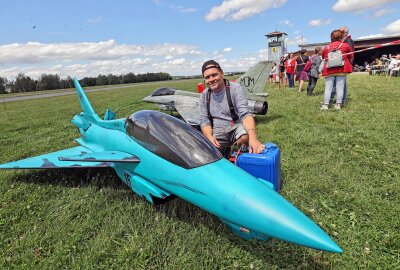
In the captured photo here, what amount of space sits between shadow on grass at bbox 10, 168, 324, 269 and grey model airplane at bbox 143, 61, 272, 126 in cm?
387

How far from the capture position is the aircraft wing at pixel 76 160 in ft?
12.1

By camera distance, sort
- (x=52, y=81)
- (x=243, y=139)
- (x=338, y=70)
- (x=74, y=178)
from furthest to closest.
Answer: (x=52, y=81), (x=338, y=70), (x=74, y=178), (x=243, y=139)

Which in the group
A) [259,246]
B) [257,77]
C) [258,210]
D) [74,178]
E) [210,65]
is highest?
[210,65]

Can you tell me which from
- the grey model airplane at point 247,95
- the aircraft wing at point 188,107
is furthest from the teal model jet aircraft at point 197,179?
the aircraft wing at point 188,107

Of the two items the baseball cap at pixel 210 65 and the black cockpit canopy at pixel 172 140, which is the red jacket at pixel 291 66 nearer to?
the baseball cap at pixel 210 65

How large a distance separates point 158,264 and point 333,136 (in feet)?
17.2

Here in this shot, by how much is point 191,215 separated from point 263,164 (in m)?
1.20

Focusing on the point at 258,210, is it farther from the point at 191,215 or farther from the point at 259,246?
the point at 191,215

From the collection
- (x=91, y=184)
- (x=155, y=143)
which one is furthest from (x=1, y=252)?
(x=155, y=143)

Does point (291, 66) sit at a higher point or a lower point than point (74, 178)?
higher

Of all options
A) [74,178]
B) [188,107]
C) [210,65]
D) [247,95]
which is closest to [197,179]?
[210,65]

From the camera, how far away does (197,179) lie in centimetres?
281

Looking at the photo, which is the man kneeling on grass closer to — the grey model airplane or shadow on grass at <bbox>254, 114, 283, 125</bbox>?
the grey model airplane

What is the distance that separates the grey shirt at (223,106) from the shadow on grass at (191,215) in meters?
1.54
